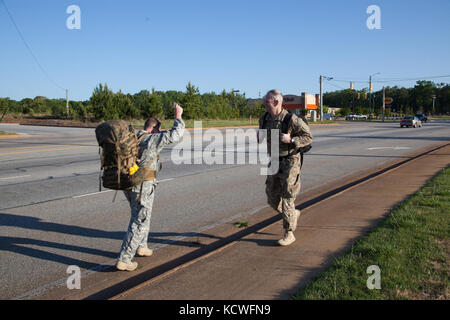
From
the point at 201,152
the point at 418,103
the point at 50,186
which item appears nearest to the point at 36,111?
the point at 201,152

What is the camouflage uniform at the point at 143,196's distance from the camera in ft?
13.6

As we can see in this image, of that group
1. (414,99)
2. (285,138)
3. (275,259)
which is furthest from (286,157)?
(414,99)

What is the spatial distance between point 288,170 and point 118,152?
206cm

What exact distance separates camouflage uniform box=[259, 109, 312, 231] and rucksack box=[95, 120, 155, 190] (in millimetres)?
1735

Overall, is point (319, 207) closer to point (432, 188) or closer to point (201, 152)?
point (432, 188)

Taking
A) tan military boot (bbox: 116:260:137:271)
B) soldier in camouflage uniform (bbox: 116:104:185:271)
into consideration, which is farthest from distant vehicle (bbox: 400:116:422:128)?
tan military boot (bbox: 116:260:137:271)

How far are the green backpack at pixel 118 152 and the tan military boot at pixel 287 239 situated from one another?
201cm

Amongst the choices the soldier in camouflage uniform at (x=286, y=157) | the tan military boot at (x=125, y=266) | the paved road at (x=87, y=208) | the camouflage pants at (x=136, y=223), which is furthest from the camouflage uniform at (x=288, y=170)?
the tan military boot at (x=125, y=266)

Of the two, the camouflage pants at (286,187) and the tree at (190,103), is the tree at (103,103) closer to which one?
the tree at (190,103)

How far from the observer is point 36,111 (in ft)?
223

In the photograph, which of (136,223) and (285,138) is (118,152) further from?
(285,138)

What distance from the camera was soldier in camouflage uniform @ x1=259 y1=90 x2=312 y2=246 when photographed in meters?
4.59

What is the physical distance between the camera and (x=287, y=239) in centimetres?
484
